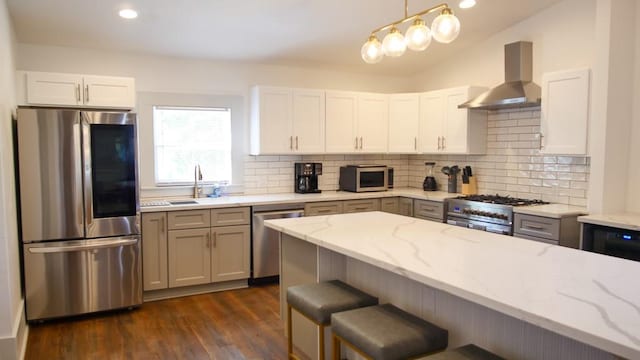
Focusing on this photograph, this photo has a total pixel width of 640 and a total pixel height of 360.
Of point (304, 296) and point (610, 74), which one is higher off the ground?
point (610, 74)

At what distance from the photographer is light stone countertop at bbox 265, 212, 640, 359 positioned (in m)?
1.39

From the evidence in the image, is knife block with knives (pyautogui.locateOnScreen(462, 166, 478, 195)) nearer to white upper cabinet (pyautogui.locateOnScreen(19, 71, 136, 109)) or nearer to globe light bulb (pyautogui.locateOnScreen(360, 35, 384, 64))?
globe light bulb (pyautogui.locateOnScreen(360, 35, 384, 64))

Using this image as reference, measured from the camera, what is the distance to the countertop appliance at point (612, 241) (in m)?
3.31

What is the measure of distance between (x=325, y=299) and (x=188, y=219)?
2372 millimetres

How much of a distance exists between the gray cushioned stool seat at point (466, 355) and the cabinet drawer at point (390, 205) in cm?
357

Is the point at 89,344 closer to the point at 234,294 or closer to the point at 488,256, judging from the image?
the point at 234,294

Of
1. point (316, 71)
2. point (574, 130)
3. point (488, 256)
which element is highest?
point (316, 71)

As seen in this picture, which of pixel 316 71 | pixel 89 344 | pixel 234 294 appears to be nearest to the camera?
pixel 89 344

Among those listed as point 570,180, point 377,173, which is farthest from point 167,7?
point 570,180

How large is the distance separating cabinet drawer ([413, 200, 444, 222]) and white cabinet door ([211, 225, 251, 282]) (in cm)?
193

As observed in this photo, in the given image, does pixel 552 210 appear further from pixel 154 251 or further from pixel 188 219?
pixel 154 251

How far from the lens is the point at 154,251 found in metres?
4.38

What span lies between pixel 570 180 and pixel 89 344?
14.1 ft

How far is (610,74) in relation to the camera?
12.2 ft
